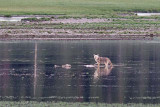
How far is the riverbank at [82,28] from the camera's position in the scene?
50062 mm

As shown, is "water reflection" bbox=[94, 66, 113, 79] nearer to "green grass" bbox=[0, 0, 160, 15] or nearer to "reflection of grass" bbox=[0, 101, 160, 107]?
"reflection of grass" bbox=[0, 101, 160, 107]

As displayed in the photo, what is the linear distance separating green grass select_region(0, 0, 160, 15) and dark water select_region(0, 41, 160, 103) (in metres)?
28.1

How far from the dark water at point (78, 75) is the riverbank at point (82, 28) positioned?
7.91 meters

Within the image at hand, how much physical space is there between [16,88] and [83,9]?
166ft

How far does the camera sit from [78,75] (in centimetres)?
2720

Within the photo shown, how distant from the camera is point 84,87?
24.0 metres

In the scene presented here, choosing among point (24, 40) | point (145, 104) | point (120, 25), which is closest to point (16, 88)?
point (145, 104)

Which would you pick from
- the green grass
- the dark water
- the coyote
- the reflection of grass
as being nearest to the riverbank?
the green grass

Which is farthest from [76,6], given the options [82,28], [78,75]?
[78,75]

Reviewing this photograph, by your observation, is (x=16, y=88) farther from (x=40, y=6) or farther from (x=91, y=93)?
(x=40, y=6)

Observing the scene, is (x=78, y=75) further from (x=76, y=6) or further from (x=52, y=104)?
(x=76, y=6)

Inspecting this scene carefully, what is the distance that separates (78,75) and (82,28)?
2760 cm

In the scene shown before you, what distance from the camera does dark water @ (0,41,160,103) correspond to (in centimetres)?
2244

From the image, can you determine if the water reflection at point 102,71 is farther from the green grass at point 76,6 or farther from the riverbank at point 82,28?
the green grass at point 76,6
